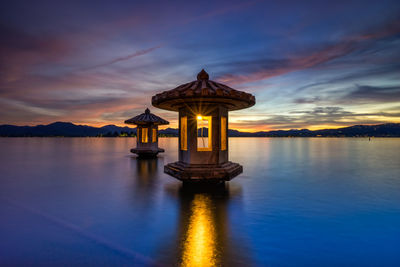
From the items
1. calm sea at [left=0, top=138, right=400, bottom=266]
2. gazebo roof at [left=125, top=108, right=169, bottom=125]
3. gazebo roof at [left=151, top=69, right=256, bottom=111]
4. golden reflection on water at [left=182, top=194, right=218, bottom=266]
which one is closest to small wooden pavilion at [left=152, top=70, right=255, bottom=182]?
gazebo roof at [left=151, top=69, right=256, bottom=111]

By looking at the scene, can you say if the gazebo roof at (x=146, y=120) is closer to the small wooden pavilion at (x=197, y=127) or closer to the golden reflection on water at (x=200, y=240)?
the small wooden pavilion at (x=197, y=127)

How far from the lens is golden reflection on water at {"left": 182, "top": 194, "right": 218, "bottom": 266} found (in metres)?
4.36

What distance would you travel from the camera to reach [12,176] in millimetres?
15492

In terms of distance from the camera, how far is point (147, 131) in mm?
24188

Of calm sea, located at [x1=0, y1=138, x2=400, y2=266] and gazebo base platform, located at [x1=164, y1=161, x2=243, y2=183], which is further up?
gazebo base platform, located at [x1=164, y1=161, x2=243, y2=183]

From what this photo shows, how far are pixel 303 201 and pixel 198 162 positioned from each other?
4583 millimetres

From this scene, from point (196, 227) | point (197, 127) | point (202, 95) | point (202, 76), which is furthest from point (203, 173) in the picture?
point (202, 76)

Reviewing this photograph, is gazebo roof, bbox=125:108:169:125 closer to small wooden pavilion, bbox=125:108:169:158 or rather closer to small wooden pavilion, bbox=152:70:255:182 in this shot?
small wooden pavilion, bbox=125:108:169:158

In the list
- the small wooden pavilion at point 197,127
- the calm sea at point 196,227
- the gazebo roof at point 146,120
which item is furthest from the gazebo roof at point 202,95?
the gazebo roof at point 146,120

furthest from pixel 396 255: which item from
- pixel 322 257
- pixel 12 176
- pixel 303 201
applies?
pixel 12 176

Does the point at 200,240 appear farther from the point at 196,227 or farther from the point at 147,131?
the point at 147,131

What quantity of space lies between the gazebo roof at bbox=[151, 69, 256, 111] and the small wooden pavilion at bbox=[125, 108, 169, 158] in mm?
13072

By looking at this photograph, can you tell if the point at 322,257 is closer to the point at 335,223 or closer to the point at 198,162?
the point at 335,223

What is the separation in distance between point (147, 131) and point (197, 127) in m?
14.7
